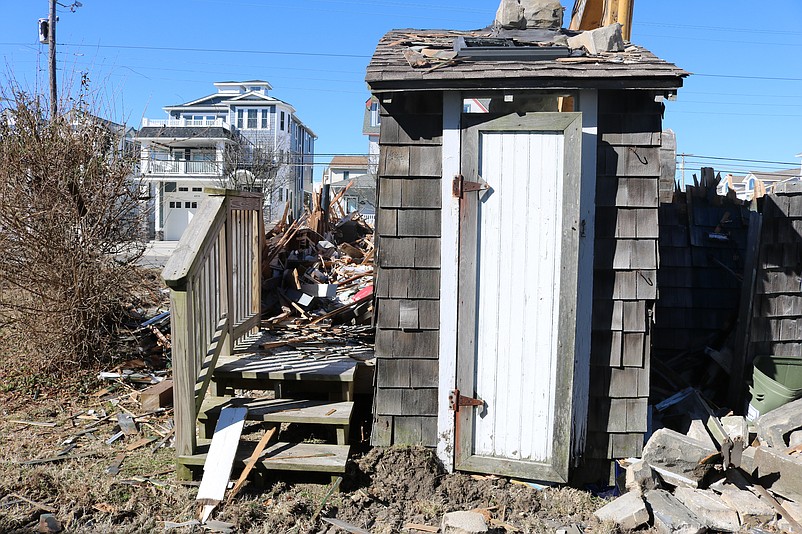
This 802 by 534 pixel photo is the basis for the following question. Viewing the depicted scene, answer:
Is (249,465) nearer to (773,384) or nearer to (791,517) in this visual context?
(791,517)

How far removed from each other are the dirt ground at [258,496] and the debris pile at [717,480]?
1.09 feet

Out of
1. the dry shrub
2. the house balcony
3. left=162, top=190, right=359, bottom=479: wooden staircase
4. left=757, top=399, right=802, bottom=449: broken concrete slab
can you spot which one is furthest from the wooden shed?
the house balcony

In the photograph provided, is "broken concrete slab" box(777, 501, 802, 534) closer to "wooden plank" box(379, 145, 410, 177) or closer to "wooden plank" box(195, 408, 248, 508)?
"wooden plank" box(379, 145, 410, 177)

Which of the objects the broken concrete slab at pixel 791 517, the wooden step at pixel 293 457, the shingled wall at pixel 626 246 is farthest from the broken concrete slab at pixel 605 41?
the wooden step at pixel 293 457

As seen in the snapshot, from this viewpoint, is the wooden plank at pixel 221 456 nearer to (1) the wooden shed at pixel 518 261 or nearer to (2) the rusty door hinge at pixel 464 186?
(1) the wooden shed at pixel 518 261

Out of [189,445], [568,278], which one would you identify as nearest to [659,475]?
[568,278]

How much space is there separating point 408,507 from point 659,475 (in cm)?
176

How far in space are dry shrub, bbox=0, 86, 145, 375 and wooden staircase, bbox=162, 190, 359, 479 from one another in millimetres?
1684

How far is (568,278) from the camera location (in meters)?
4.15

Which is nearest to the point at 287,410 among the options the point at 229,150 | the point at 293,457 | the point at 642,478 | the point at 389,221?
the point at 293,457

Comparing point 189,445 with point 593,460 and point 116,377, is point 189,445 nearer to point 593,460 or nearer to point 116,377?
point 116,377

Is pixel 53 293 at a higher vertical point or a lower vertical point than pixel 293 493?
higher

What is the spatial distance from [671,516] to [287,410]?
2.56 metres

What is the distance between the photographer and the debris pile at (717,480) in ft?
12.5
